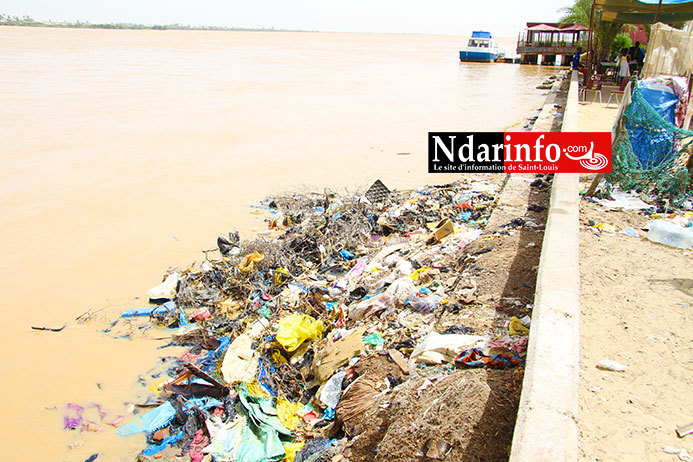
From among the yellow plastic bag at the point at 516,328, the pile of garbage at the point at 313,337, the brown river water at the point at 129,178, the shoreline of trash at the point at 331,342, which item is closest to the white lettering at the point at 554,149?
the shoreline of trash at the point at 331,342

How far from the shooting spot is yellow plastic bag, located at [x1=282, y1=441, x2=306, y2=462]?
9.77 ft

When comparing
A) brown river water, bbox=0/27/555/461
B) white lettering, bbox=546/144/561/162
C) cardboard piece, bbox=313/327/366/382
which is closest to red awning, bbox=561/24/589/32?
brown river water, bbox=0/27/555/461

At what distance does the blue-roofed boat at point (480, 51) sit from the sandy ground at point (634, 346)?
35058mm

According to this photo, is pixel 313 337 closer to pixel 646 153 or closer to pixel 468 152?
pixel 646 153

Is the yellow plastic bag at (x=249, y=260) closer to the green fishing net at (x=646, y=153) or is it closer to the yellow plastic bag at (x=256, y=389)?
the yellow plastic bag at (x=256, y=389)

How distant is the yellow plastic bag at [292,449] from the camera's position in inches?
117

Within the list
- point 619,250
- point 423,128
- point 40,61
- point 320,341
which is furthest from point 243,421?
point 40,61

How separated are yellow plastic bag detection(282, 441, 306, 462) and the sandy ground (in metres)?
1.67

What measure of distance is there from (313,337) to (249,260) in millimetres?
1736

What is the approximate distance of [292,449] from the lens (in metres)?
3.04

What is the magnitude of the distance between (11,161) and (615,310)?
1106 cm

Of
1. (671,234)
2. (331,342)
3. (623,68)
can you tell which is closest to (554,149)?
(671,234)

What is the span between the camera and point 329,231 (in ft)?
19.2

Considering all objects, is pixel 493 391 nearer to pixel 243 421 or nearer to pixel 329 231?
pixel 243 421
